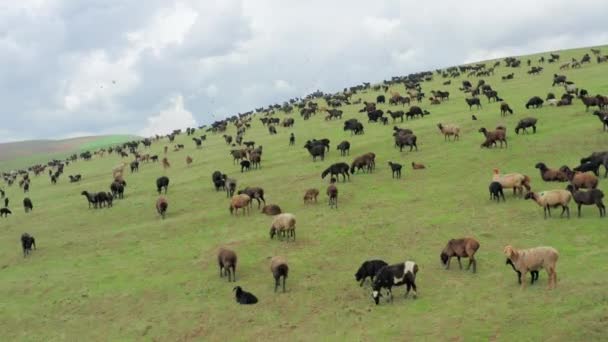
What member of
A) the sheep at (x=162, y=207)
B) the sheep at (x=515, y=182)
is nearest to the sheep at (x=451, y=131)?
the sheep at (x=515, y=182)

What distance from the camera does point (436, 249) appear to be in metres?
26.0

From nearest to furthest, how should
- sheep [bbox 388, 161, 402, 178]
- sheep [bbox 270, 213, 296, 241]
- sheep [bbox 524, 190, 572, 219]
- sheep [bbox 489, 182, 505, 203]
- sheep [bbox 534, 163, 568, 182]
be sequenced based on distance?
sheep [bbox 524, 190, 572, 219], sheep [bbox 270, 213, 296, 241], sheep [bbox 489, 182, 505, 203], sheep [bbox 534, 163, 568, 182], sheep [bbox 388, 161, 402, 178]

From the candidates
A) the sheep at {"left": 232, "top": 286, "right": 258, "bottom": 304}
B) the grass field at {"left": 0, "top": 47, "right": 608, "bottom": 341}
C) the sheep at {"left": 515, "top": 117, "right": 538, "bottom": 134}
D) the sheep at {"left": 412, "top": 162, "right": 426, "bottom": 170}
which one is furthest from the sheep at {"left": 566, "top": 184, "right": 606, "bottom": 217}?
the sheep at {"left": 515, "top": 117, "right": 538, "bottom": 134}

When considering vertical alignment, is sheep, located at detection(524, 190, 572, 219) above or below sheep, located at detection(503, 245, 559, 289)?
above

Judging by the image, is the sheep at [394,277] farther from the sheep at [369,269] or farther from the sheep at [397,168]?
the sheep at [397,168]

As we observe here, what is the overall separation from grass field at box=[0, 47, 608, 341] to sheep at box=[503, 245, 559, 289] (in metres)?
0.59

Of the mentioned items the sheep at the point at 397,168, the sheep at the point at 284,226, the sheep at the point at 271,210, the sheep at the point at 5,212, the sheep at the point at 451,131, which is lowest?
the sheep at the point at 284,226

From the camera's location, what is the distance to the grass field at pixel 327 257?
63.2ft

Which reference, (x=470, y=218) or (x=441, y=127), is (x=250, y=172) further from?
(x=470, y=218)

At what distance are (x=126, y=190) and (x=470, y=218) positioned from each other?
34.7 meters

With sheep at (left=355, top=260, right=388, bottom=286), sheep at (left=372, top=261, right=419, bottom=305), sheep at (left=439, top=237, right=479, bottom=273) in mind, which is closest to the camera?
sheep at (left=372, top=261, right=419, bottom=305)

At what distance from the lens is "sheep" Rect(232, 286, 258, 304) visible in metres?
22.5

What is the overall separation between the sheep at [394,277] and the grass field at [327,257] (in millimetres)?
A: 628

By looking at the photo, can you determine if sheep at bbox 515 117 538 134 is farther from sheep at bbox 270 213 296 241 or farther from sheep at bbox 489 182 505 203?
sheep at bbox 270 213 296 241
